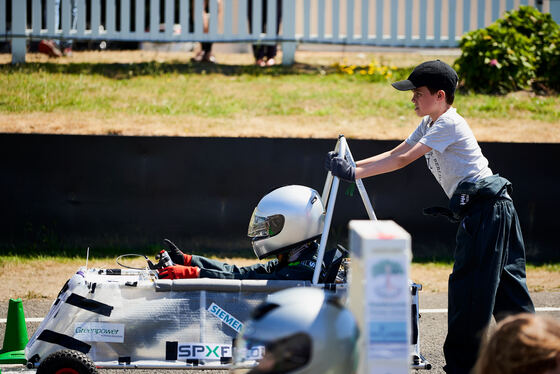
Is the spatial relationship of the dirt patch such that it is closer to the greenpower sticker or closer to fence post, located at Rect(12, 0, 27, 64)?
the greenpower sticker

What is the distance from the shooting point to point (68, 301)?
4738 millimetres

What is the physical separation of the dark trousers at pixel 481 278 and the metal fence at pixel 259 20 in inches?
347

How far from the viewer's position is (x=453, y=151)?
5109mm

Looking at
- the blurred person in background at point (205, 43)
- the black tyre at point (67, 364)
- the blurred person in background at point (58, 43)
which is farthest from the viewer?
the blurred person in background at point (205, 43)

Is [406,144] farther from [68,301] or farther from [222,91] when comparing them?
[222,91]

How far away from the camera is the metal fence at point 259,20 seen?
1305 cm

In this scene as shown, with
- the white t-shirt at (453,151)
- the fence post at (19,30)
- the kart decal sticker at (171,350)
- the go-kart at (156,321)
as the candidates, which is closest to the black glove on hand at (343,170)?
the go-kart at (156,321)

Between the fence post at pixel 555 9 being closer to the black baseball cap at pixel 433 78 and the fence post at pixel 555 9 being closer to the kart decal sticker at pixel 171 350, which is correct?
the black baseball cap at pixel 433 78

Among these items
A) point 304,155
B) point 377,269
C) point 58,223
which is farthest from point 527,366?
point 58,223

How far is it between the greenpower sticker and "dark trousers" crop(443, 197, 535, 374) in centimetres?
205

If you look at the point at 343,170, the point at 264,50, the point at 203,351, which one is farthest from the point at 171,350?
the point at 264,50

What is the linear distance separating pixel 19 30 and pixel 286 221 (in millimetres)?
9233

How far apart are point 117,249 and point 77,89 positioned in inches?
165

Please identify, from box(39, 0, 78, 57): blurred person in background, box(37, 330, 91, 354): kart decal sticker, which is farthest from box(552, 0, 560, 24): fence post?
box(37, 330, 91, 354): kart decal sticker
